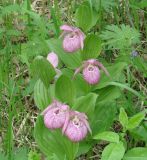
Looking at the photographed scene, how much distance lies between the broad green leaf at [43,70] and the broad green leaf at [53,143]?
161mm

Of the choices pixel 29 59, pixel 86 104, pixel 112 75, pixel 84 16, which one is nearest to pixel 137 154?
pixel 86 104

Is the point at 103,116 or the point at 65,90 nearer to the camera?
the point at 65,90

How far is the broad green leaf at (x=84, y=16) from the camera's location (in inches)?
72.1

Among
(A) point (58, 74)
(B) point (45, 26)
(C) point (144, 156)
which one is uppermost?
(B) point (45, 26)

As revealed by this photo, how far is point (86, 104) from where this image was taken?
172cm

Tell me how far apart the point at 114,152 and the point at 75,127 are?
0.17 meters

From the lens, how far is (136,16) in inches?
103

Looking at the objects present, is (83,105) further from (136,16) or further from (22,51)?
(136,16)

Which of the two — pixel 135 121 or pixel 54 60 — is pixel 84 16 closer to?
pixel 54 60

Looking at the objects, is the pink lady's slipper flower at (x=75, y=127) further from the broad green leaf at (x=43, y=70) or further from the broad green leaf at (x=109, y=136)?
the broad green leaf at (x=43, y=70)

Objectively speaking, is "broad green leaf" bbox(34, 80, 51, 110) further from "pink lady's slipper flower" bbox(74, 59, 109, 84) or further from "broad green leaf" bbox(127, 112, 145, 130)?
"broad green leaf" bbox(127, 112, 145, 130)

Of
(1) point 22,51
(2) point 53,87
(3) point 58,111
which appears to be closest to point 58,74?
(2) point 53,87

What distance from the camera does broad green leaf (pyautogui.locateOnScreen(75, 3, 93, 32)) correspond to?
1832 mm

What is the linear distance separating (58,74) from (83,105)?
17cm
